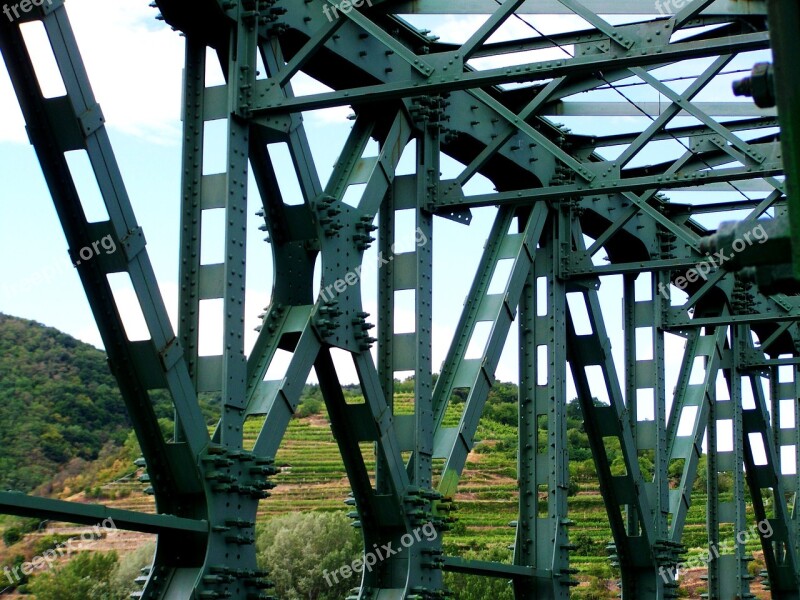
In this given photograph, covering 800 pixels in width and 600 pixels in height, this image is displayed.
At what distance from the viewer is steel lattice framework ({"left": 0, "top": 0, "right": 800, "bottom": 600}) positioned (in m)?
9.00

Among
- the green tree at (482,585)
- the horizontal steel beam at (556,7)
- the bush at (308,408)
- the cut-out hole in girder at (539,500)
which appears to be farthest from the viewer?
the bush at (308,408)

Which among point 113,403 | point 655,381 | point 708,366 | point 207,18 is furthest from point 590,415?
point 113,403

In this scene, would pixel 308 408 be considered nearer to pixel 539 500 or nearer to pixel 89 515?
pixel 539 500

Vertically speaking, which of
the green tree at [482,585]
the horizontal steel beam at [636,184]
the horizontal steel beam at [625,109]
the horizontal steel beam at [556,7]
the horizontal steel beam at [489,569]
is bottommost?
the horizontal steel beam at [489,569]

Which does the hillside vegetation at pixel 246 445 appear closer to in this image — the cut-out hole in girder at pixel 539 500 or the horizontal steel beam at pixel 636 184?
the cut-out hole in girder at pixel 539 500

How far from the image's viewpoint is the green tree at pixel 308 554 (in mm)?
52400

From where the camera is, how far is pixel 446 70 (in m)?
10.1

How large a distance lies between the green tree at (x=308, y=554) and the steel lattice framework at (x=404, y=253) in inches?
1378

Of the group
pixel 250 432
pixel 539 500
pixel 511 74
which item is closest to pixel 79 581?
pixel 250 432

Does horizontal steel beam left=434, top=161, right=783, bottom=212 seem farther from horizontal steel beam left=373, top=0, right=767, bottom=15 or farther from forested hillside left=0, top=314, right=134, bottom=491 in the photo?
forested hillside left=0, top=314, right=134, bottom=491

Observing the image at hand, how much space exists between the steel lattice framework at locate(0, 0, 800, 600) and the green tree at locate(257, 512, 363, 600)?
35007 mm

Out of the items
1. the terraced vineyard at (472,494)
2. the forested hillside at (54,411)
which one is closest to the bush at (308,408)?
the terraced vineyard at (472,494)

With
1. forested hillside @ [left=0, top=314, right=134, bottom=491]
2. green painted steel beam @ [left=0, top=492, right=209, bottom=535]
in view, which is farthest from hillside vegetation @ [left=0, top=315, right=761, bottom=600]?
green painted steel beam @ [left=0, top=492, right=209, bottom=535]

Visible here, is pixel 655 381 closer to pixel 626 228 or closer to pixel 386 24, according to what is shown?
pixel 626 228
